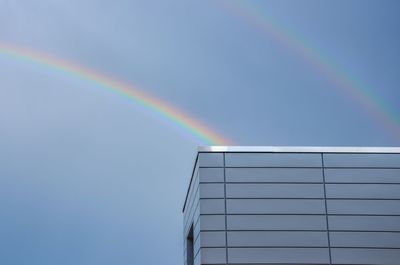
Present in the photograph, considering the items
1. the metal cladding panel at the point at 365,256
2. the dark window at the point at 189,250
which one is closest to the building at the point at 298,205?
the metal cladding panel at the point at 365,256

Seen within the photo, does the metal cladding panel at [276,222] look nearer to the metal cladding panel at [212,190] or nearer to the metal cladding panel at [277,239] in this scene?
the metal cladding panel at [277,239]

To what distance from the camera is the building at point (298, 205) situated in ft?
54.4

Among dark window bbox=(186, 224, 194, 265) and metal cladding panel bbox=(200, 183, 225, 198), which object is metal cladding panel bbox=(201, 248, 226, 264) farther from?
dark window bbox=(186, 224, 194, 265)

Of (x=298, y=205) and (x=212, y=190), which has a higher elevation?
(x=212, y=190)

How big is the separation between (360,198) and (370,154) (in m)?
1.52

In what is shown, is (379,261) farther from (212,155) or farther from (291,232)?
(212,155)

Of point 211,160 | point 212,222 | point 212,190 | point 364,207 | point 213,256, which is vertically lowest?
point 213,256

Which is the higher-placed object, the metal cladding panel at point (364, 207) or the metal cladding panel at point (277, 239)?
the metal cladding panel at point (364, 207)

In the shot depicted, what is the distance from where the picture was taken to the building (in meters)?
16.6

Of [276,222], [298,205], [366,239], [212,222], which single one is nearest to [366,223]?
[366,239]

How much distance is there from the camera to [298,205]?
17172mm

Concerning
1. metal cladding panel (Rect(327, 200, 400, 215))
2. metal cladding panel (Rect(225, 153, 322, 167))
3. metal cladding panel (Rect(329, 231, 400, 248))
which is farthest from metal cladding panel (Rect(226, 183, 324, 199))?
metal cladding panel (Rect(329, 231, 400, 248))

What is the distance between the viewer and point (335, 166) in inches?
689

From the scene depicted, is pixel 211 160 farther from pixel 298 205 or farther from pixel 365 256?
pixel 365 256
